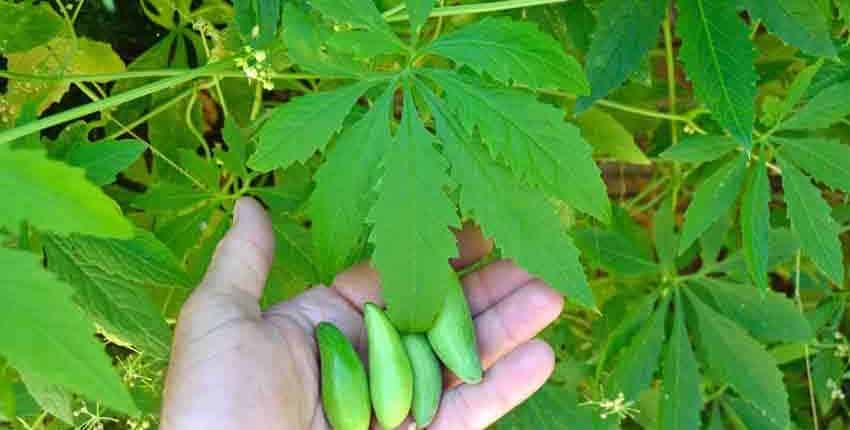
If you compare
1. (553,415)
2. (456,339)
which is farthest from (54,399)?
(553,415)

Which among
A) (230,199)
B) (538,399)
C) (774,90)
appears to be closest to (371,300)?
(230,199)

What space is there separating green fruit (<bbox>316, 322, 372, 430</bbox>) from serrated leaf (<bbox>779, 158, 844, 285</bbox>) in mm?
647

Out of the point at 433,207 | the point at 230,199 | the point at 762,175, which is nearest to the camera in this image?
the point at 433,207

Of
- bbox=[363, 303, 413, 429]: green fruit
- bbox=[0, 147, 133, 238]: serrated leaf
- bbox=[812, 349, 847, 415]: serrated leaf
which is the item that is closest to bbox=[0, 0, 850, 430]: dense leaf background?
bbox=[0, 147, 133, 238]: serrated leaf

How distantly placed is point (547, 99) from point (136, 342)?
2.80 feet

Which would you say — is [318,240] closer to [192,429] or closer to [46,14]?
[192,429]

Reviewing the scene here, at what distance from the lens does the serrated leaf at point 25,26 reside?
1367 mm

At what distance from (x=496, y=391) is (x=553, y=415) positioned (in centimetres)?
27

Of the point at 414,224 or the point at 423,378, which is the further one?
the point at 423,378

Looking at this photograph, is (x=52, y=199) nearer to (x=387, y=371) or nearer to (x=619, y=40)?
(x=387, y=371)

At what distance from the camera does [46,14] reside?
4.65ft

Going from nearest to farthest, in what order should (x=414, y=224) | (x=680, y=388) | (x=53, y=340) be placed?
1. (x=53, y=340)
2. (x=414, y=224)
3. (x=680, y=388)

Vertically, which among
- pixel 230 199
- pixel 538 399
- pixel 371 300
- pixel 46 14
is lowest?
pixel 538 399

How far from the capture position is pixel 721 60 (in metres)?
1.21
